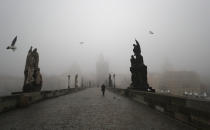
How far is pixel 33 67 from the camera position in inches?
520

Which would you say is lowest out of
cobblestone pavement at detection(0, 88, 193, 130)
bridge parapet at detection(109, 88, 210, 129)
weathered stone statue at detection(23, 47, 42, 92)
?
cobblestone pavement at detection(0, 88, 193, 130)

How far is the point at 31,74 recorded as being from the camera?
41.7 ft

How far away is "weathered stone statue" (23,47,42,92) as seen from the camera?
40.0 ft

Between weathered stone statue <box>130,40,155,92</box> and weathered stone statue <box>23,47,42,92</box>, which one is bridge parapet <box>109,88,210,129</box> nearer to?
weathered stone statue <box>130,40,155,92</box>

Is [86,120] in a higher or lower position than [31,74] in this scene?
lower

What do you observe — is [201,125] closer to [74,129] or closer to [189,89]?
[74,129]

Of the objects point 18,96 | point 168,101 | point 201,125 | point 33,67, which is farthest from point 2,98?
point 201,125

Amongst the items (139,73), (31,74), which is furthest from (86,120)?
(139,73)

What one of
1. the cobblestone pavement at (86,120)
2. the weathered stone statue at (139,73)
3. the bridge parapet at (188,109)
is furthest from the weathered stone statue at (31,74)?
the bridge parapet at (188,109)

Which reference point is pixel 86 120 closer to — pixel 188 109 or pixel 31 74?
pixel 188 109

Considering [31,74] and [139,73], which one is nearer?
[31,74]

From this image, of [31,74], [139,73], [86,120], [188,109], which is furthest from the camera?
[139,73]

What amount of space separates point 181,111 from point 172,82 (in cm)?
15743

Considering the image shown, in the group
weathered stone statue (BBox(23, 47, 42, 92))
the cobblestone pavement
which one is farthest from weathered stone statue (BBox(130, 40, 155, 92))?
weathered stone statue (BBox(23, 47, 42, 92))
